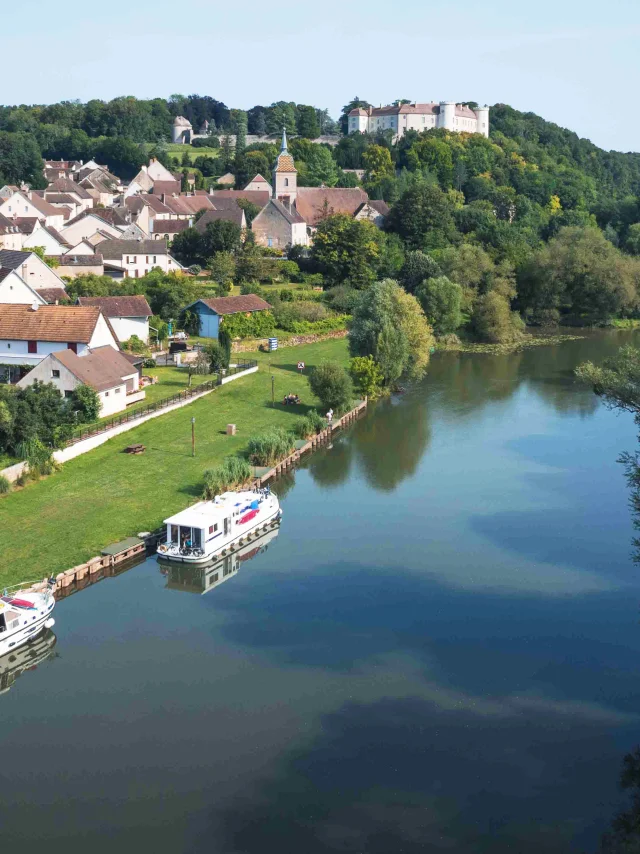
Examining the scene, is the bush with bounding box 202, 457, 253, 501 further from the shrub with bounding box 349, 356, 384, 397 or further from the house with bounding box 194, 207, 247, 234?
the house with bounding box 194, 207, 247, 234

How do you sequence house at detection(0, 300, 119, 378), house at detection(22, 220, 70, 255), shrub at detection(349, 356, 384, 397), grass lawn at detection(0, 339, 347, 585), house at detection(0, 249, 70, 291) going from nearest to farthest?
grass lawn at detection(0, 339, 347, 585) < house at detection(0, 300, 119, 378) < shrub at detection(349, 356, 384, 397) < house at detection(0, 249, 70, 291) < house at detection(22, 220, 70, 255)

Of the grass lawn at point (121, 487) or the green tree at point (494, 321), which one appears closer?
the grass lawn at point (121, 487)

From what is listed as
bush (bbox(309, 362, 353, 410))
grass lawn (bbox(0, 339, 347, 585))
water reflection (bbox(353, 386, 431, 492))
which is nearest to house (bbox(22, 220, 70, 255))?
grass lawn (bbox(0, 339, 347, 585))

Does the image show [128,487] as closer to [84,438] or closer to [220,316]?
[84,438]

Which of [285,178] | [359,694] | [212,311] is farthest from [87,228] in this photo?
[359,694]

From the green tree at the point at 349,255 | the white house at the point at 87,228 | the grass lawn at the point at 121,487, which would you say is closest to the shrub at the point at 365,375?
the grass lawn at the point at 121,487

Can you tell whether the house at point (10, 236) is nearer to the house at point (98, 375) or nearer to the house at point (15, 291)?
the house at point (15, 291)
